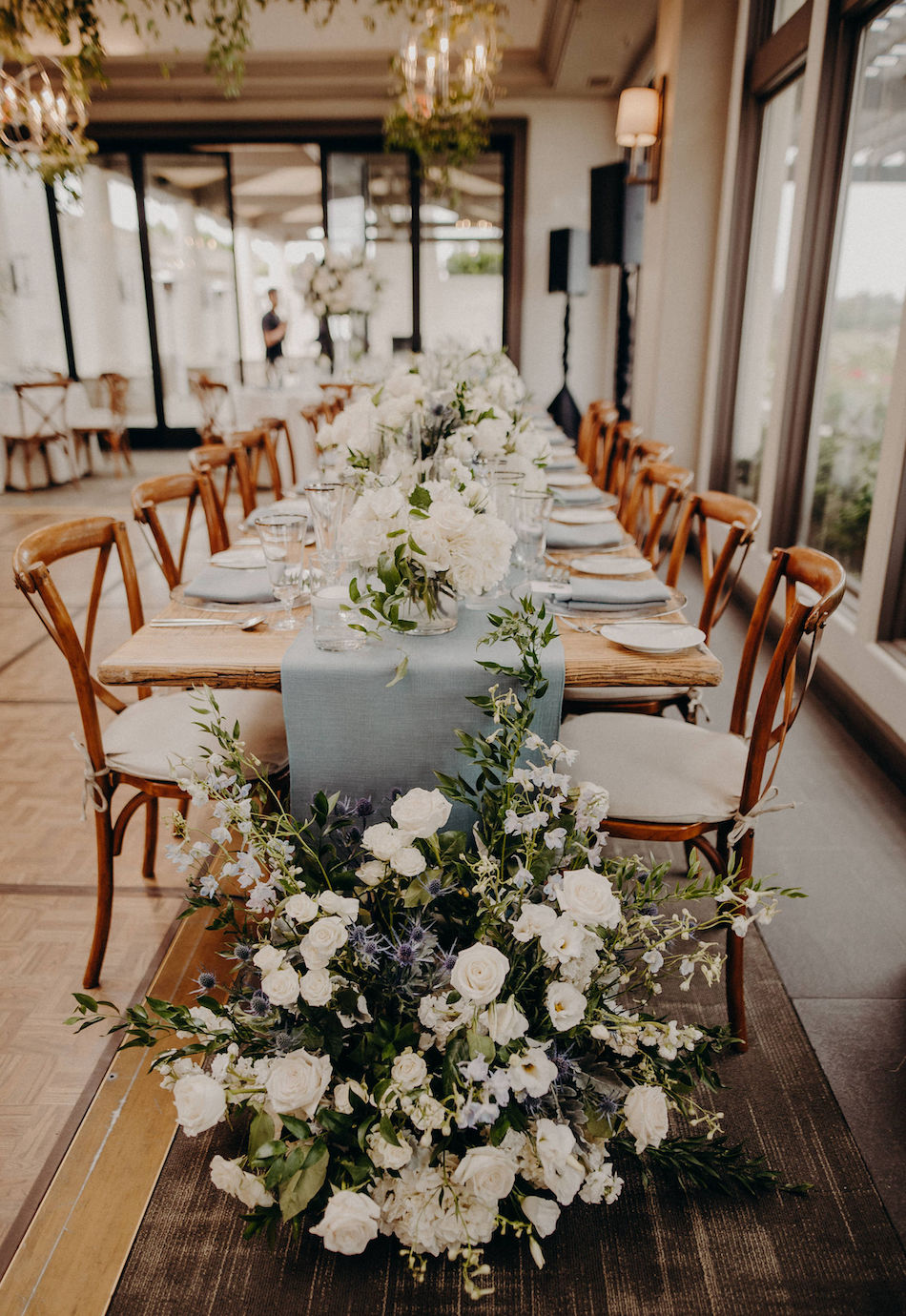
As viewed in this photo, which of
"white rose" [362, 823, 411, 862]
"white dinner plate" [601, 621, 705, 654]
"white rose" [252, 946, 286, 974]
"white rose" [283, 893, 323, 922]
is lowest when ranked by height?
"white rose" [252, 946, 286, 974]

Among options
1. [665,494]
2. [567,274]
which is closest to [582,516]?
[665,494]

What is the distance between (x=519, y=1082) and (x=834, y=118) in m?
3.95

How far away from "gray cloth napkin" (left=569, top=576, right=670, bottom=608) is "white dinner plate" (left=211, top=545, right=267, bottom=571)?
28.0 inches

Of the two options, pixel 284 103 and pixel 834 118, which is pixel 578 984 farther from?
pixel 284 103

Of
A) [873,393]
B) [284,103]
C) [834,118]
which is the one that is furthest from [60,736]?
[284,103]

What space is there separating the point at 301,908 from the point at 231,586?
2.74ft

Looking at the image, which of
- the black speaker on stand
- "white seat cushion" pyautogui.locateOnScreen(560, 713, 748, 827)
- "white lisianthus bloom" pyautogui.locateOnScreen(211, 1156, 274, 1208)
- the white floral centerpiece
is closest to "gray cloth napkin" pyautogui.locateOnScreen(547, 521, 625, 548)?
"white seat cushion" pyautogui.locateOnScreen(560, 713, 748, 827)

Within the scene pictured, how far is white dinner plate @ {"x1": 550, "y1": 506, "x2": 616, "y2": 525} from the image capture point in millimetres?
2781

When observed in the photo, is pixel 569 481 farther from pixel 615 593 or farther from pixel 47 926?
pixel 47 926

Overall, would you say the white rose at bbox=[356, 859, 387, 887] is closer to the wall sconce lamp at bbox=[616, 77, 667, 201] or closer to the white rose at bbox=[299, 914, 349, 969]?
the white rose at bbox=[299, 914, 349, 969]

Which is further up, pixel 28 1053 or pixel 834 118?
pixel 834 118

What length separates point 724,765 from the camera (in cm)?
182

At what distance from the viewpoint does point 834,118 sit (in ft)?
12.1

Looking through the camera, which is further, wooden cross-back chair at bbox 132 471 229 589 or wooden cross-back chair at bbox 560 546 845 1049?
wooden cross-back chair at bbox 132 471 229 589
